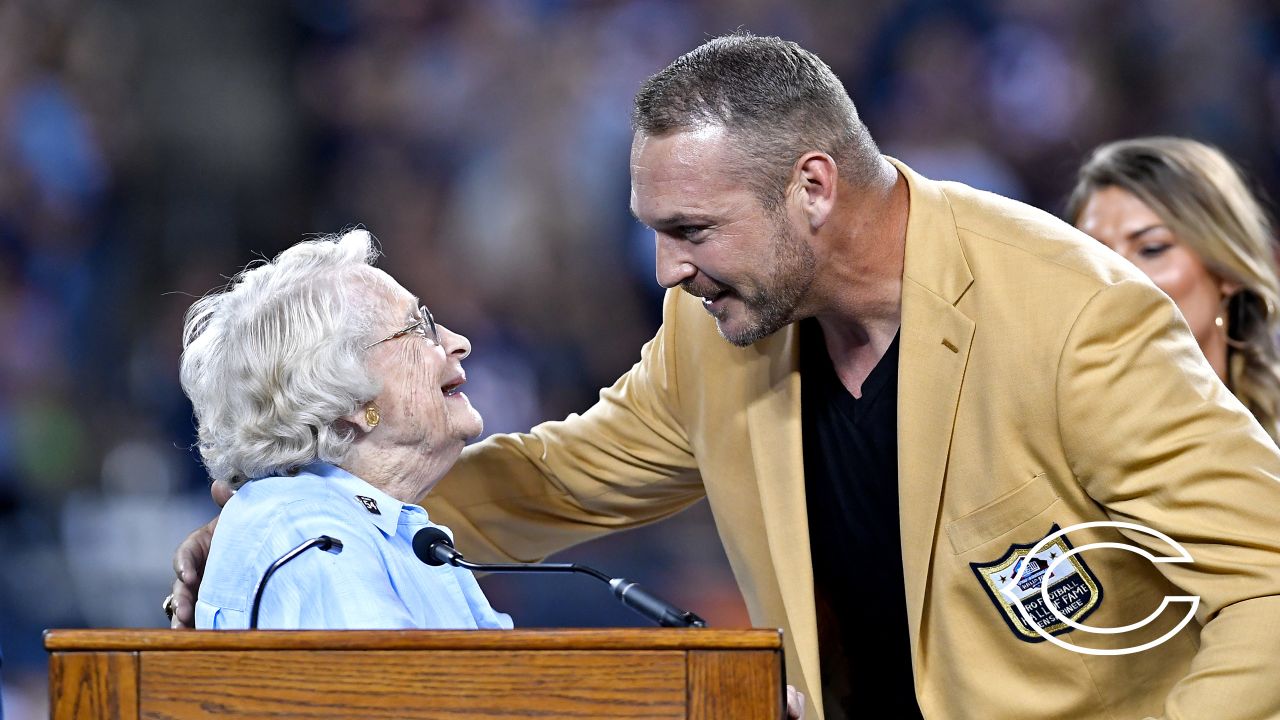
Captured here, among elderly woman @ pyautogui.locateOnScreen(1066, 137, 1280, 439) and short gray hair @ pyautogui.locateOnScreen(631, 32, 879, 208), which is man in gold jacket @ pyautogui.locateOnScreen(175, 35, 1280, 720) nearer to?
short gray hair @ pyautogui.locateOnScreen(631, 32, 879, 208)

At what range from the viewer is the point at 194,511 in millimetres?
4617

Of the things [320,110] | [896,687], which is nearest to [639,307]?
[320,110]

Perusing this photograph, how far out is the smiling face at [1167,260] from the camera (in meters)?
3.15

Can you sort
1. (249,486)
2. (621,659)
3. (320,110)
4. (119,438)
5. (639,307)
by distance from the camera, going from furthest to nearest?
1. (320,110)
2. (639,307)
3. (119,438)
4. (249,486)
5. (621,659)

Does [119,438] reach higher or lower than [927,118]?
lower

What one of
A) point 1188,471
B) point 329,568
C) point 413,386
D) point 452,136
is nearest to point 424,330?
point 413,386

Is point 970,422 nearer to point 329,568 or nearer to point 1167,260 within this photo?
point 329,568

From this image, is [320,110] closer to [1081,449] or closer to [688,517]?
[688,517]

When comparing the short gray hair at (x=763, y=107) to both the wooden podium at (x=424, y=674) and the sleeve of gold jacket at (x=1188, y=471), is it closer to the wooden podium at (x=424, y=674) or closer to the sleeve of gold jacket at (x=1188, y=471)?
the sleeve of gold jacket at (x=1188, y=471)

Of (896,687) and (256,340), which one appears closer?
(256,340)

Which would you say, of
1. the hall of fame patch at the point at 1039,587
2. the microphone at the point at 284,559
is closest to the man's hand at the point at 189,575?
the microphone at the point at 284,559

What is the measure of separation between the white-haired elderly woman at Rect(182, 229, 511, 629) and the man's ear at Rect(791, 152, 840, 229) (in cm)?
58

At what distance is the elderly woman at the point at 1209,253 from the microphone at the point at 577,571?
181 centimetres

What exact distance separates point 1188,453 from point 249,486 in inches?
48.8
